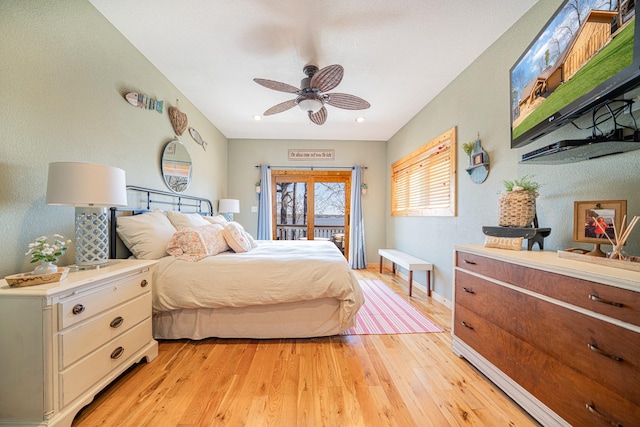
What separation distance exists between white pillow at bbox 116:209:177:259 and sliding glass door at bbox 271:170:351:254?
3.04 m

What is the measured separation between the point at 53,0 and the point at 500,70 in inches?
132

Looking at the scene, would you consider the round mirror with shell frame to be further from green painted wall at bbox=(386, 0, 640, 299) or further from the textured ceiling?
green painted wall at bbox=(386, 0, 640, 299)

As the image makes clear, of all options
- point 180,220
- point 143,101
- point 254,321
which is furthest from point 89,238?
point 143,101

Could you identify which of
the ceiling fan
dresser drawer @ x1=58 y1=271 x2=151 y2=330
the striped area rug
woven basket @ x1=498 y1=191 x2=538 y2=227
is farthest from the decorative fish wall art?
woven basket @ x1=498 y1=191 x2=538 y2=227

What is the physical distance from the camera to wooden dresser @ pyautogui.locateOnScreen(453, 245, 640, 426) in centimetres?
88

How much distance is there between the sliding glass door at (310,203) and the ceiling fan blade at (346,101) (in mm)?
2426

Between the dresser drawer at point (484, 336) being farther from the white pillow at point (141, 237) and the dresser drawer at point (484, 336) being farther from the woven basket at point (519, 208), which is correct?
the white pillow at point (141, 237)

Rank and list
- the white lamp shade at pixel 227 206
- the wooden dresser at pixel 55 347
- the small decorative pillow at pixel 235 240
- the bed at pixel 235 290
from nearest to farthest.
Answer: the wooden dresser at pixel 55 347
the bed at pixel 235 290
the small decorative pillow at pixel 235 240
the white lamp shade at pixel 227 206

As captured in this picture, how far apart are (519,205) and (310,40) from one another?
2.13 m

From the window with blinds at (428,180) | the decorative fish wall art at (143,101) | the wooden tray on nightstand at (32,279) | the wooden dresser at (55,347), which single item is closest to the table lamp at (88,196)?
the wooden dresser at (55,347)

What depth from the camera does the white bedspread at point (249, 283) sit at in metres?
1.84

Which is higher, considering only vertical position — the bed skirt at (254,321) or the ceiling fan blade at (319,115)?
the ceiling fan blade at (319,115)

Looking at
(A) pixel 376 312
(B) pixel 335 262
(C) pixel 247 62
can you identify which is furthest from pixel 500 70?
(A) pixel 376 312

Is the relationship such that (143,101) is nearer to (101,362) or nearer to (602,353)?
(101,362)
